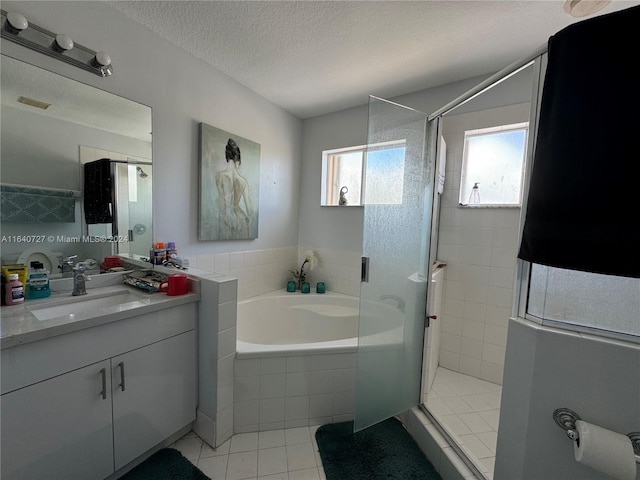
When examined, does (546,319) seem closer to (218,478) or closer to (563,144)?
(563,144)

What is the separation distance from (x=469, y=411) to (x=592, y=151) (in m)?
1.72

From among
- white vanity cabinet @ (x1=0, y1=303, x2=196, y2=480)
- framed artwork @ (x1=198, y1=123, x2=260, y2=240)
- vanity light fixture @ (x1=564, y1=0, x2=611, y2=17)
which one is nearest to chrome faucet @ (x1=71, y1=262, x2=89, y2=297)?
white vanity cabinet @ (x1=0, y1=303, x2=196, y2=480)

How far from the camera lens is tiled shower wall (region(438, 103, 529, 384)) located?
1985 millimetres

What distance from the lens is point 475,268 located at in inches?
82.9

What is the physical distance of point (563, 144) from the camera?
801 mm

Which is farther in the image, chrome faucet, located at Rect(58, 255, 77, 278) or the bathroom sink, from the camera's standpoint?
chrome faucet, located at Rect(58, 255, 77, 278)

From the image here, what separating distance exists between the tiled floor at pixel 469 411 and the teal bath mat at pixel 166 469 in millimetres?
1352

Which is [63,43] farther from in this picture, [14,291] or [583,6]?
[583,6]

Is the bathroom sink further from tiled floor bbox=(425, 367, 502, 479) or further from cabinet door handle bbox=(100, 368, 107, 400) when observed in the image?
tiled floor bbox=(425, 367, 502, 479)

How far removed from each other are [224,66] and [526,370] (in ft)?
8.33

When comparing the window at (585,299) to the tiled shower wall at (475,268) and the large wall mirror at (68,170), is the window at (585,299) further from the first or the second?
the large wall mirror at (68,170)

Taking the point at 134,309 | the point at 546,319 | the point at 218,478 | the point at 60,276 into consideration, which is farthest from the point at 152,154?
the point at 546,319

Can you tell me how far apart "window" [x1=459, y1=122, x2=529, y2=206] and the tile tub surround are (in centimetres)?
164

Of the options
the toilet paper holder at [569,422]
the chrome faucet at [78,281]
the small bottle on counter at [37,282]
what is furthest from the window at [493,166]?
the small bottle on counter at [37,282]
